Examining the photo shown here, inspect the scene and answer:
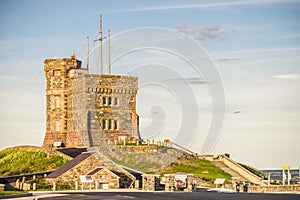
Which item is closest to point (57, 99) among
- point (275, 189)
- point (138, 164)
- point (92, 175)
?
point (138, 164)

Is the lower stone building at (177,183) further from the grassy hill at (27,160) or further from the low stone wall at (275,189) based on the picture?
the grassy hill at (27,160)

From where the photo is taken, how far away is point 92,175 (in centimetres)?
4816

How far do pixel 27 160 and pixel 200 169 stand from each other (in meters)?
18.3

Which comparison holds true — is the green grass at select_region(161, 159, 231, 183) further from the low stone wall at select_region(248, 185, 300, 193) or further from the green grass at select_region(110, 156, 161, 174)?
the low stone wall at select_region(248, 185, 300, 193)

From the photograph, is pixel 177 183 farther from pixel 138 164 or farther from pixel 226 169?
pixel 226 169

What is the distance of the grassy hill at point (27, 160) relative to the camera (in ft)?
213

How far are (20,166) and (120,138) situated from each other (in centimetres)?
1123

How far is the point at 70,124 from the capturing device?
74188 mm

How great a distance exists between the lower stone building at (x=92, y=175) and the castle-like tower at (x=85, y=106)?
19.2 meters

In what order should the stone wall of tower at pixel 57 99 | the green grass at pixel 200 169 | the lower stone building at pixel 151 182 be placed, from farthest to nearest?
the stone wall of tower at pixel 57 99, the green grass at pixel 200 169, the lower stone building at pixel 151 182

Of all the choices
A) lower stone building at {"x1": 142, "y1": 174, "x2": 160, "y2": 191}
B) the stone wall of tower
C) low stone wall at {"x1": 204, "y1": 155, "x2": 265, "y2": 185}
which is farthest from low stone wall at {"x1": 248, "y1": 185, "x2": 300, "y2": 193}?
the stone wall of tower

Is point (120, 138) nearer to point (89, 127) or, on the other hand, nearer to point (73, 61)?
point (89, 127)

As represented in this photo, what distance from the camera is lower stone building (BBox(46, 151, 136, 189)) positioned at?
47.9 meters

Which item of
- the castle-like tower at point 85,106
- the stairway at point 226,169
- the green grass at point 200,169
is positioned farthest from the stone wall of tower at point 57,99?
the stairway at point 226,169
